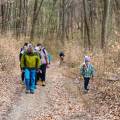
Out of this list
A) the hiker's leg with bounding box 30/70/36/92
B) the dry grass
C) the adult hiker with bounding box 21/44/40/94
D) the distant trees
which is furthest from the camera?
the distant trees

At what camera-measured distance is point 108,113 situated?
14211 mm

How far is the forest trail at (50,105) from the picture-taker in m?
14.0

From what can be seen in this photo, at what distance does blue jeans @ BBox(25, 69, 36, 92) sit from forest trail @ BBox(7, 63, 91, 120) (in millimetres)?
333

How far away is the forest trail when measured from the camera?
46.0 ft

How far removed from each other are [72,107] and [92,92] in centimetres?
302

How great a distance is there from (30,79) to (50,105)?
2588mm

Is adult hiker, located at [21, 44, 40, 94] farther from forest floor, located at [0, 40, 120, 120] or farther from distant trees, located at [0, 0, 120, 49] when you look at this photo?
distant trees, located at [0, 0, 120, 49]

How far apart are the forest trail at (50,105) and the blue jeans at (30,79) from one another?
1.09 feet

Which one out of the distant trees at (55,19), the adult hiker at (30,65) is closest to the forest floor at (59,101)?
the adult hiker at (30,65)

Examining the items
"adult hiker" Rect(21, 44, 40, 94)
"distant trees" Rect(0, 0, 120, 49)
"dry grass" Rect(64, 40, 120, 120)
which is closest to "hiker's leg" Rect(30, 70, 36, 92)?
"adult hiker" Rect(21, 44, 40, 94)

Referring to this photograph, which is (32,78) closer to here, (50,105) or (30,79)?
(30,79)

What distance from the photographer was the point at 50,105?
52.2 feet

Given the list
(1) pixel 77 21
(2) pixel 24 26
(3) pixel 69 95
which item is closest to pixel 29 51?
(3) pixel 69 95

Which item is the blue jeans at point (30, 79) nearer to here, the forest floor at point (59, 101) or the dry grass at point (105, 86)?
the forest floor at point (59, 101)
